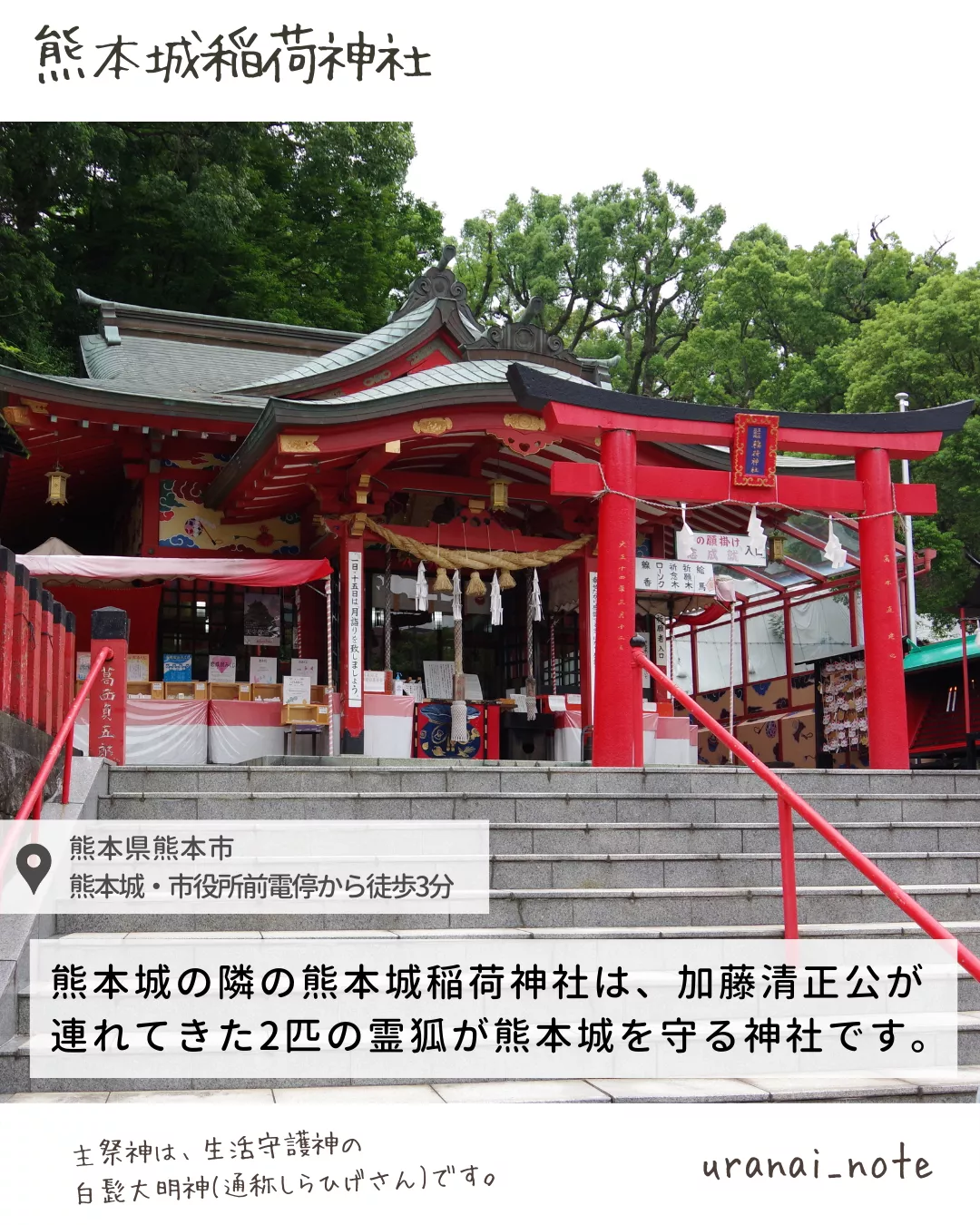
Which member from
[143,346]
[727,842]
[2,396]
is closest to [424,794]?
[727,842]

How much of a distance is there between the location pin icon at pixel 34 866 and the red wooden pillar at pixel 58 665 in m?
2.97

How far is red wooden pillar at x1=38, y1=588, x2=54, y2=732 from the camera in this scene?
7.62 m

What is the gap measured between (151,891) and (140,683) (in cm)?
750

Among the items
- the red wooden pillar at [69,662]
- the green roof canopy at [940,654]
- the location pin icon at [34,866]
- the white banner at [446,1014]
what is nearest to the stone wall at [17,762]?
the location pin icon at [34,866]

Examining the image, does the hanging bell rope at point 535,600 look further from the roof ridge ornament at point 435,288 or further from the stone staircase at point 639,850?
the stone staircase at point 639,850

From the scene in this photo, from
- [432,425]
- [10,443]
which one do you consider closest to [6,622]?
[432,425]

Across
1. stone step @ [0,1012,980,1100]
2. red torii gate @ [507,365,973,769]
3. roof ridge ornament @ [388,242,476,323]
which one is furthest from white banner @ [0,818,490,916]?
roof ridge ornament @ [388,242,476,323]

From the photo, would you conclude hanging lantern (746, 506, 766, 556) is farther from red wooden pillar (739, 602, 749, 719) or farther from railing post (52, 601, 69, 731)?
red wooden pillar (739, 602, 749, 719)

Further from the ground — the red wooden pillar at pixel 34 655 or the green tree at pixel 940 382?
the green tree at pixel 940 382

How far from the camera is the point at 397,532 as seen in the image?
1270cm

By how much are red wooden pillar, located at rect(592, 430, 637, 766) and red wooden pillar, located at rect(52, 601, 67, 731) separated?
3.80 meters

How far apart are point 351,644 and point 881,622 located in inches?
214

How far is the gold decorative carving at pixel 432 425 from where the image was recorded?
12070mm

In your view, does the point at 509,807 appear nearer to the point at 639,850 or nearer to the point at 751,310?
the point at 639,850
